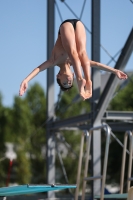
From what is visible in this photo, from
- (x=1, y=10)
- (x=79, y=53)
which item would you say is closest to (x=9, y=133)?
(x=1, y=10)

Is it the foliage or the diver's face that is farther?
the foliage

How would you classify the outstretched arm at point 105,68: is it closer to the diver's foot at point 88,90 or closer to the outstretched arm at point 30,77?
the diver's foot at point 88,90

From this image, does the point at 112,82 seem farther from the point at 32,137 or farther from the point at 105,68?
the point at 32,137

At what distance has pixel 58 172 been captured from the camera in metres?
27.4

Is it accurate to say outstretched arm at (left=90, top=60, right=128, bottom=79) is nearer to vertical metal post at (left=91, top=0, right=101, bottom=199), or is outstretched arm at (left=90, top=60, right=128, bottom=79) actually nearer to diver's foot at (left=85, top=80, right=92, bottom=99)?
diver's foot at (left=85, top=80, right=92, bottom=99)

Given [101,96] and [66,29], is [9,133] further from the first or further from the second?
[66,29]

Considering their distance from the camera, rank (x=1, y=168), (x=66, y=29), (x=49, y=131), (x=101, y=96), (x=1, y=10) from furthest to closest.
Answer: (x=1, y=168) < (x=1, y=10) < (x=49, y=131) < (x=101, y=96) < (x=66, y=29)

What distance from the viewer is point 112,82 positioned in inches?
425

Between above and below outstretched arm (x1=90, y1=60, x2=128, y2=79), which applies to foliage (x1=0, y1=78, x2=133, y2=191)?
above

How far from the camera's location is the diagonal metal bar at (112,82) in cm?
1047

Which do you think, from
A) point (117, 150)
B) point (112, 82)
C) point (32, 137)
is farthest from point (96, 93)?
point (32, 137)

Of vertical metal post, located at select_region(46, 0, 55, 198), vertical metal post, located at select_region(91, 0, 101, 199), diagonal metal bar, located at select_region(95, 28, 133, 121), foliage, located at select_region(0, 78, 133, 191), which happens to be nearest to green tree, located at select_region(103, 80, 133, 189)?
foliage, located at select_region(0, 78, 133, 191)

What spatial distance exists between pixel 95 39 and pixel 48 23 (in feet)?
8.38

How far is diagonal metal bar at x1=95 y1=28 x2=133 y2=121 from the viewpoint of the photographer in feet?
34.3
